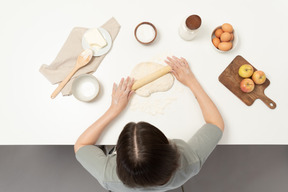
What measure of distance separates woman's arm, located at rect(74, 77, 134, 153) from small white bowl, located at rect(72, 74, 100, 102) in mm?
73

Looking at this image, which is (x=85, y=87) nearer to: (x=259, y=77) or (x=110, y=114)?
(x=110, y=114)

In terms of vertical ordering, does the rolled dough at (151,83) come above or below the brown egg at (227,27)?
below

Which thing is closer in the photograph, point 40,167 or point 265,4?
point 265,4

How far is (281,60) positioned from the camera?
75cm

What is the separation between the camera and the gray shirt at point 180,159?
23.0 inches

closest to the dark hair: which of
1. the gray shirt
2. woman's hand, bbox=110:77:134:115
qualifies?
the gray shirt

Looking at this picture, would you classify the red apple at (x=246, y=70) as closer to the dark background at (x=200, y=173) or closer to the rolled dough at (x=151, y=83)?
the rolled dough at (x=151, y=83)

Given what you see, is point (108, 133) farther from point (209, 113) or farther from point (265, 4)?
point (265, 4)

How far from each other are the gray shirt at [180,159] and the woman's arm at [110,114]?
25 millimetres

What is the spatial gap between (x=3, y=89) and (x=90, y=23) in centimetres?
43

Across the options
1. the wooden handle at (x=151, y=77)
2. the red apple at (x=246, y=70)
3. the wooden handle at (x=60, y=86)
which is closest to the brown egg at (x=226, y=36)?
the red apple at (x=246, y=70)

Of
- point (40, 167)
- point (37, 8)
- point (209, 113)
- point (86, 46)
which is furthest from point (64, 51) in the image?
point (40, 167)

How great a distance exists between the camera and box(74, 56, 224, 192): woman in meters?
0.44

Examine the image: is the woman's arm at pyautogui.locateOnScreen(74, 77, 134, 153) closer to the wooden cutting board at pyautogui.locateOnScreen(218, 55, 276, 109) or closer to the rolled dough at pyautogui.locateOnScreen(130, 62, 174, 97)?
the rolled dough at pyautogui.locateOnScreen(130, 62, 174, 97)
